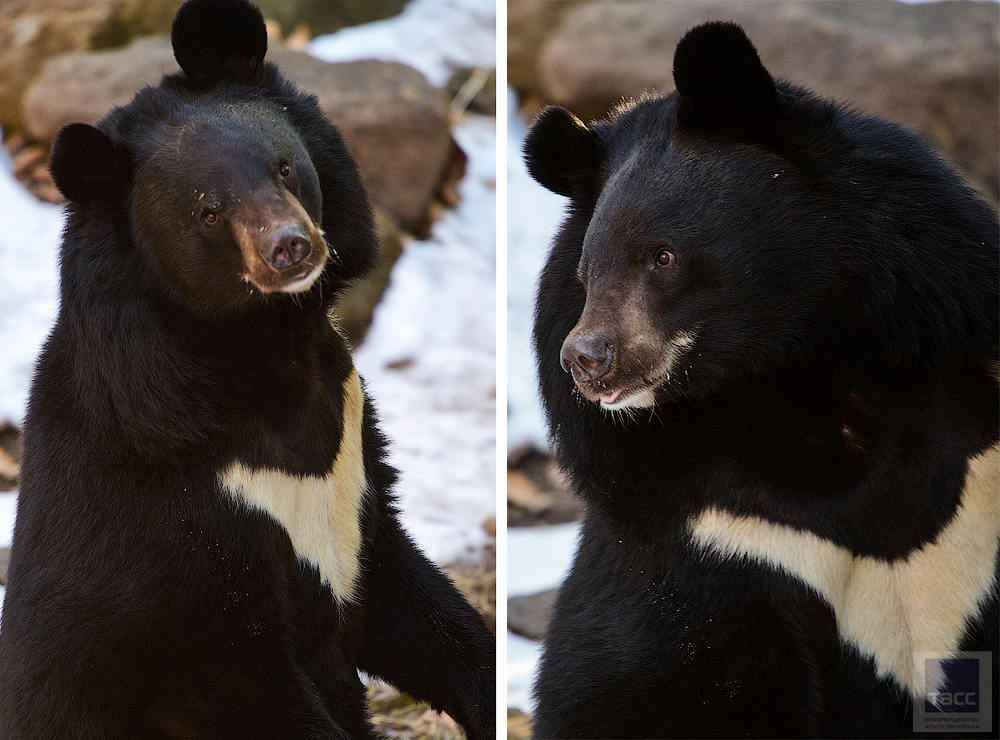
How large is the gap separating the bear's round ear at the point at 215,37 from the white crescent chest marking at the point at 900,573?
1.49 m

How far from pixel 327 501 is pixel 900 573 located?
1299 millimetres

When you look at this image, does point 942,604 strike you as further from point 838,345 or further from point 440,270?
point 440,270

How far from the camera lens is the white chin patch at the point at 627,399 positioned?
231cm

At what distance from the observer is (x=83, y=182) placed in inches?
99.0

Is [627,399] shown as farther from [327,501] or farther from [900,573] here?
[327,501]

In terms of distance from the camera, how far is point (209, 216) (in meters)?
2.50

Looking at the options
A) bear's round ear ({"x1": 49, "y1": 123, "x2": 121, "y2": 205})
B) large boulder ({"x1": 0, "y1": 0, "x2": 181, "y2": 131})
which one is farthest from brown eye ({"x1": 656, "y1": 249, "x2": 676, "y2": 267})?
large boulder ({"x1": 0, "y1": 0, "x2": 181, "y2": 131})

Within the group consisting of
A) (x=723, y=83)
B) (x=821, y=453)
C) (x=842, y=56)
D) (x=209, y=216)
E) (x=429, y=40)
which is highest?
(x=723, y=83)

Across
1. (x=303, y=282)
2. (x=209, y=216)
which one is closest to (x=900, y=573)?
(x=303, y=282)

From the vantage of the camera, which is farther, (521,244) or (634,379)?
(521,244)

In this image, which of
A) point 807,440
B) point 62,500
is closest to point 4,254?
Result: point 62,500

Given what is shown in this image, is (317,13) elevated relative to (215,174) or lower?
lower

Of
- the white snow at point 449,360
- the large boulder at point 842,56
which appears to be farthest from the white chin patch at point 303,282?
the large boulder at point 842,56

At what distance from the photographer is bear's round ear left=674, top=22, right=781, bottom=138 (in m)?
2.22
